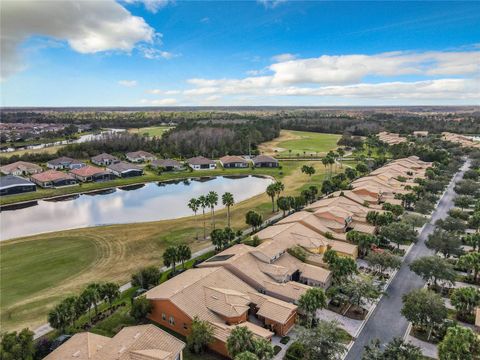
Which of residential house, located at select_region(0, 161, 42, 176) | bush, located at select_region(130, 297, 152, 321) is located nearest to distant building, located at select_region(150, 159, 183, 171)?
residential house, located at select_region(0, 161, 42, 176)

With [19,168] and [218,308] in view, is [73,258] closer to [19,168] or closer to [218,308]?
[218,308]

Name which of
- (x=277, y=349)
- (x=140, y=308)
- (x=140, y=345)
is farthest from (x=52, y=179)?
(x=277, y=349)

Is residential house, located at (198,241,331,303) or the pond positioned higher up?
residential house, located at (198,241,331,303)

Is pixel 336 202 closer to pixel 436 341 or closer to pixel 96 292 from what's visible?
pixel 436 341

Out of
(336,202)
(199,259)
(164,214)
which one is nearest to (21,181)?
(164,214)

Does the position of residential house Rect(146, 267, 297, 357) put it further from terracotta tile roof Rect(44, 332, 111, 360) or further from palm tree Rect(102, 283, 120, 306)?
terracotta tile roof Rect(44, 332, 111, 360)

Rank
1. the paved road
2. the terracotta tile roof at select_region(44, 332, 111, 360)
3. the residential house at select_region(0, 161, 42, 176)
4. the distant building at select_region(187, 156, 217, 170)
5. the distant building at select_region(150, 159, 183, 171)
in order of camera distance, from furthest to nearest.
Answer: the distant building at select_region(187, 156, 217, 170) → the distant building at select_region(150, 159, 183, 171) → the residential house at select_region(0, 161, 42, 176) → the paved road → the terracotta tile roof at select_region(44, 332, 111, 360)

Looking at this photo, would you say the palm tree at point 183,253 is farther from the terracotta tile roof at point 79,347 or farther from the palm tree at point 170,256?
the terracotta tile roof at point 79,347

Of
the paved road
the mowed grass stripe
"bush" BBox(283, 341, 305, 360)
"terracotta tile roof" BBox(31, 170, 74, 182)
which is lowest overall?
the paved road
